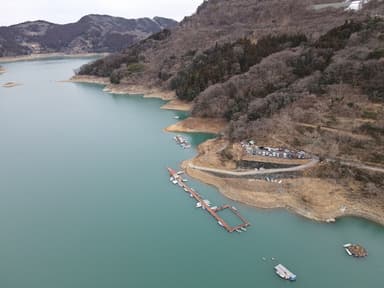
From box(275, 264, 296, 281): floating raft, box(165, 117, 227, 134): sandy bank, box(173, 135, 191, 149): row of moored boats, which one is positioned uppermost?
box(165, 117, 227, 134): sandy bank

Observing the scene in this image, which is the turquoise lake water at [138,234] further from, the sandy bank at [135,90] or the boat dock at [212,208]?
the sandy bank at [135,90]

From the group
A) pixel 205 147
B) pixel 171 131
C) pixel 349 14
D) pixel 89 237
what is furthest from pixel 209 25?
pixel 89 237

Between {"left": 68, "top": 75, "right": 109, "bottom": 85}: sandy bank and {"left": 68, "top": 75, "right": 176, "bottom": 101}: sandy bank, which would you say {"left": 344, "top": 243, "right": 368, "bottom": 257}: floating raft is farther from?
{"left": 68, "top": 75, "right": 109, "bottom": 85}: sandy bank

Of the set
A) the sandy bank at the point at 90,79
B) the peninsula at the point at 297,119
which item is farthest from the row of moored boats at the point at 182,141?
the sandy bank at the point at 90,79

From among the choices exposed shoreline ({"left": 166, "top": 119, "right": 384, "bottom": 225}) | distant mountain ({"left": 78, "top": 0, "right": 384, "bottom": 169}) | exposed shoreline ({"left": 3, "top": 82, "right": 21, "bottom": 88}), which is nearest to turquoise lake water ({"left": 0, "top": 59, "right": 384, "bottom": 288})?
exposed shoreline ({"left": 166, "top": 119, "right": 384, "bottom": 225})

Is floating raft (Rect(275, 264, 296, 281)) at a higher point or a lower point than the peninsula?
lower

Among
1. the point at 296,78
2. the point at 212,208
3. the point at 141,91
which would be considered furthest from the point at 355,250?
the point at 141,91
